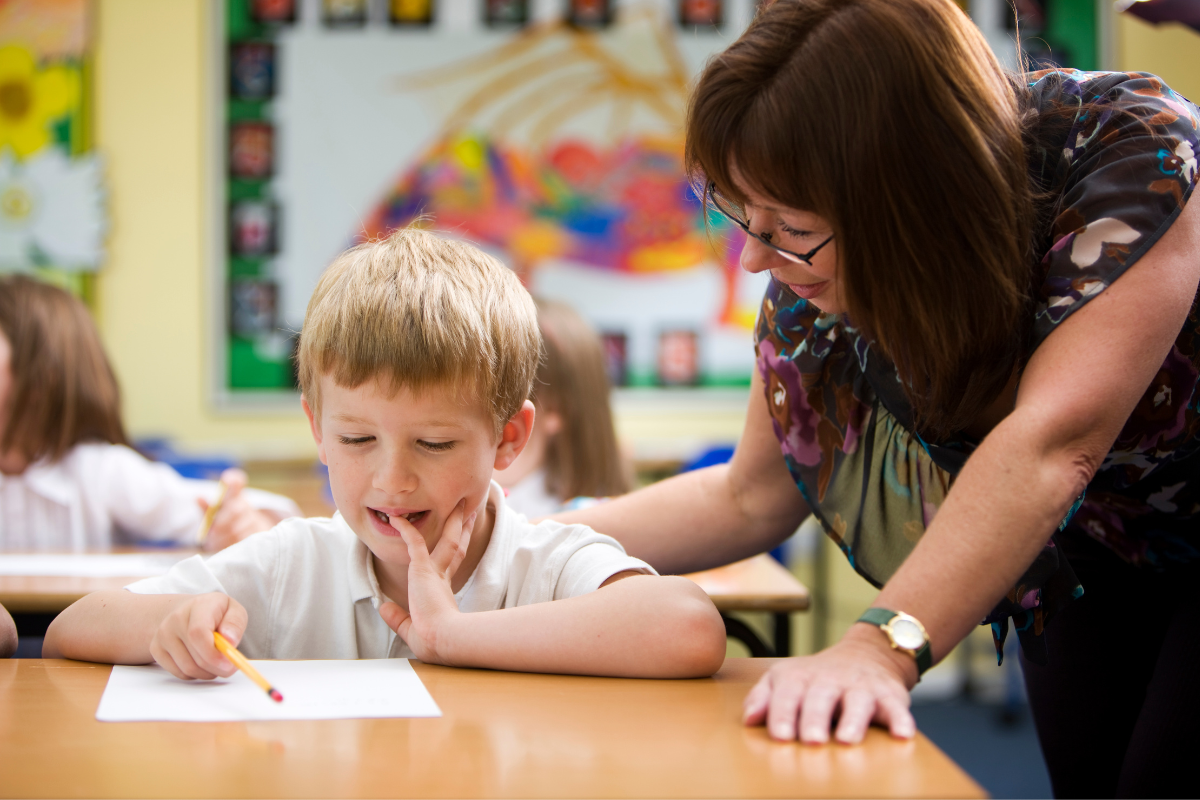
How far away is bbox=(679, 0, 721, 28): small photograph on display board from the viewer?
3.90 m

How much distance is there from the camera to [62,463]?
228 centimetres

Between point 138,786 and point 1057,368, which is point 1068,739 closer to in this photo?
point 1057,368

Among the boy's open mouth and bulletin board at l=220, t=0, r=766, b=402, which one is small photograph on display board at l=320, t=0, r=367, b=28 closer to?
bulletin board at l=220, t=0, r=766, b=402

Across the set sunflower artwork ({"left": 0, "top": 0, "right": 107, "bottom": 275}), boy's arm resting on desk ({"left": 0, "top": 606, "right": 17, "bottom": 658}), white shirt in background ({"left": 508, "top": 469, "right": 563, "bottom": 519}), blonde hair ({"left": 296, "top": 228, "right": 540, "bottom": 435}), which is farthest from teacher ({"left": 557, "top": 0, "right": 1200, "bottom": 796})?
sunflower artwork ({"left": 0, "top": 0, "right": 107, "bottom": 275})

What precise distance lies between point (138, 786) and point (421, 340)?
479mm

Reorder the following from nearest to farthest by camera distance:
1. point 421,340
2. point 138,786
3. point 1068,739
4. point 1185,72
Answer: point 138,786 → point 421,340 → point 1068,739 → point 1185,72

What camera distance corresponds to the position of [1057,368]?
2.69ft

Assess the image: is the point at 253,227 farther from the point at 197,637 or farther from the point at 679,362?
the point at 197,637

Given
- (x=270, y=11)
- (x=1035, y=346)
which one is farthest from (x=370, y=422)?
(x=270, y=11)

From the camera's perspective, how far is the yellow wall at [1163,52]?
11.3ft

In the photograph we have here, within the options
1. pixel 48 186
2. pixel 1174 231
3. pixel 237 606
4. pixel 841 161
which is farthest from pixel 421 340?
pixel 48 186

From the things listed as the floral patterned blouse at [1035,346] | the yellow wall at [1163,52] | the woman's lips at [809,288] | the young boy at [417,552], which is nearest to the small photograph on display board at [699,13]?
the yellow wall at [1163,52]

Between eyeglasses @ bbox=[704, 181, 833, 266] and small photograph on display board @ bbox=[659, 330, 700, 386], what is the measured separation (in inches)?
114

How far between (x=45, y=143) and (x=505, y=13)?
177 centimetres
